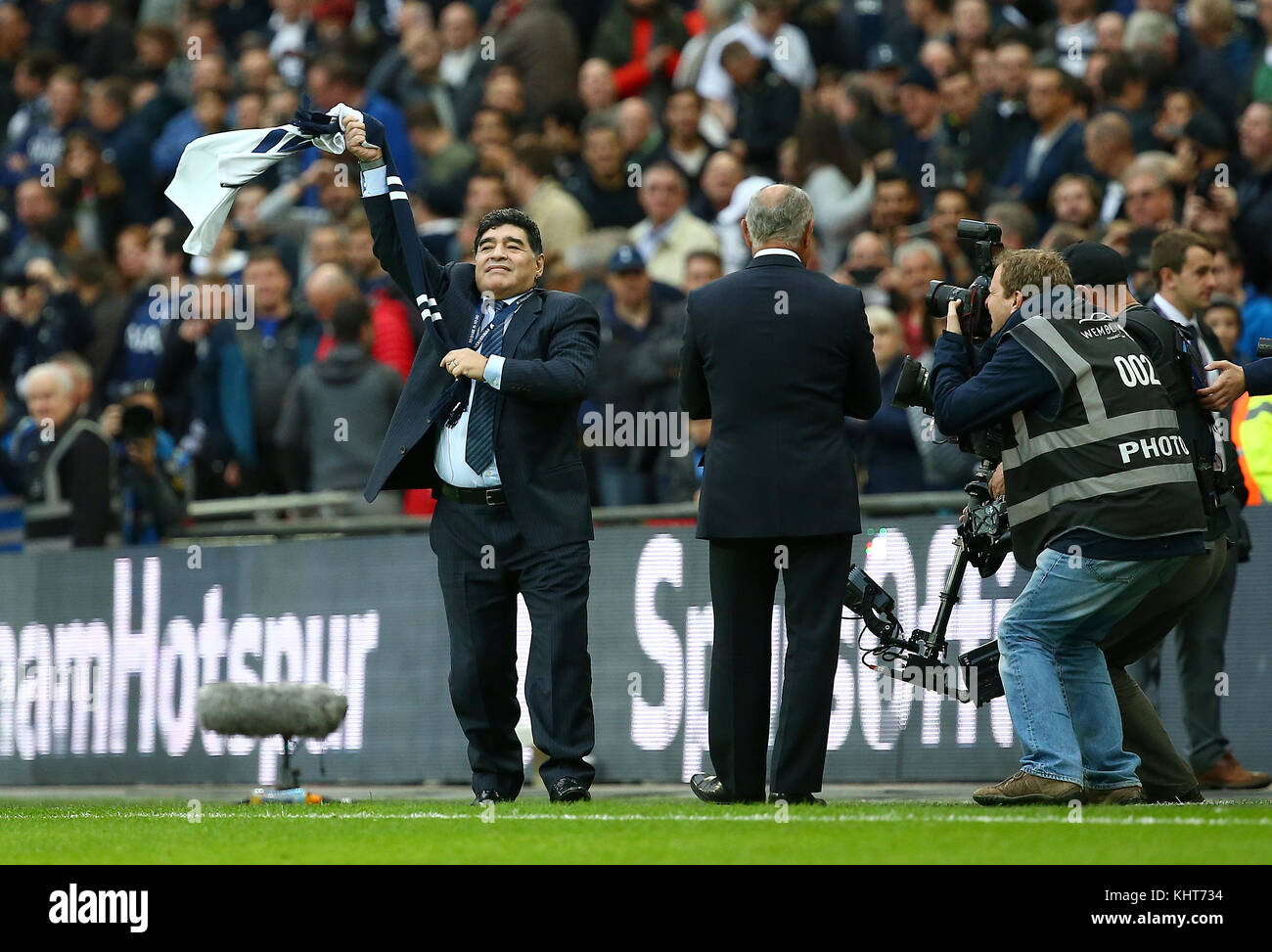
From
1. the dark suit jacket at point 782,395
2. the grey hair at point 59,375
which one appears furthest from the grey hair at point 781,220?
the grey hair at point 59,375

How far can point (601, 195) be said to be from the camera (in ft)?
53.9

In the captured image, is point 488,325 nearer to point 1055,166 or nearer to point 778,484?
point 778,484

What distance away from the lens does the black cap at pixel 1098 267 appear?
892 centimetres

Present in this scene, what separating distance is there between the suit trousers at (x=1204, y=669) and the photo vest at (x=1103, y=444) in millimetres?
2284

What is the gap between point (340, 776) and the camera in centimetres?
1279

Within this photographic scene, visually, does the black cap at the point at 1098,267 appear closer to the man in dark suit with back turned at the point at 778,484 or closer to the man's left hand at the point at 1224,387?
the man's left hand at the point at 1224,387

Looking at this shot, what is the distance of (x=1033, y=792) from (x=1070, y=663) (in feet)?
1.72

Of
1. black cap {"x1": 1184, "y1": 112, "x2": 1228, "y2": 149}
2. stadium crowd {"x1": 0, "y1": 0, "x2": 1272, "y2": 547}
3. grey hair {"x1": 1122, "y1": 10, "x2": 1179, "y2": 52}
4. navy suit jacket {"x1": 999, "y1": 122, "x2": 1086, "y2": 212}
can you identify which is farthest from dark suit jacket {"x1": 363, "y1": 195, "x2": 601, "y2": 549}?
grey hair {"x1": 1122, "y1": 10, "x2": 1179, "y2": 52}

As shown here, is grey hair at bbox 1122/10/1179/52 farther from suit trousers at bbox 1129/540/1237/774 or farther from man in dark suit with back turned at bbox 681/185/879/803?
man in dark suit with back turned at bbox 681/185/879/803

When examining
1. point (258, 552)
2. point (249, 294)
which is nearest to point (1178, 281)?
point (258, 552)

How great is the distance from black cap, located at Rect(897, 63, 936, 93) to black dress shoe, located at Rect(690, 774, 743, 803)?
7.83 metres

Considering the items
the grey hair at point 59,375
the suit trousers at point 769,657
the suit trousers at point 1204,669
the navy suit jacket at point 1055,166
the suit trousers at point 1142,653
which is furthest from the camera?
the grey hair at point 59,375
